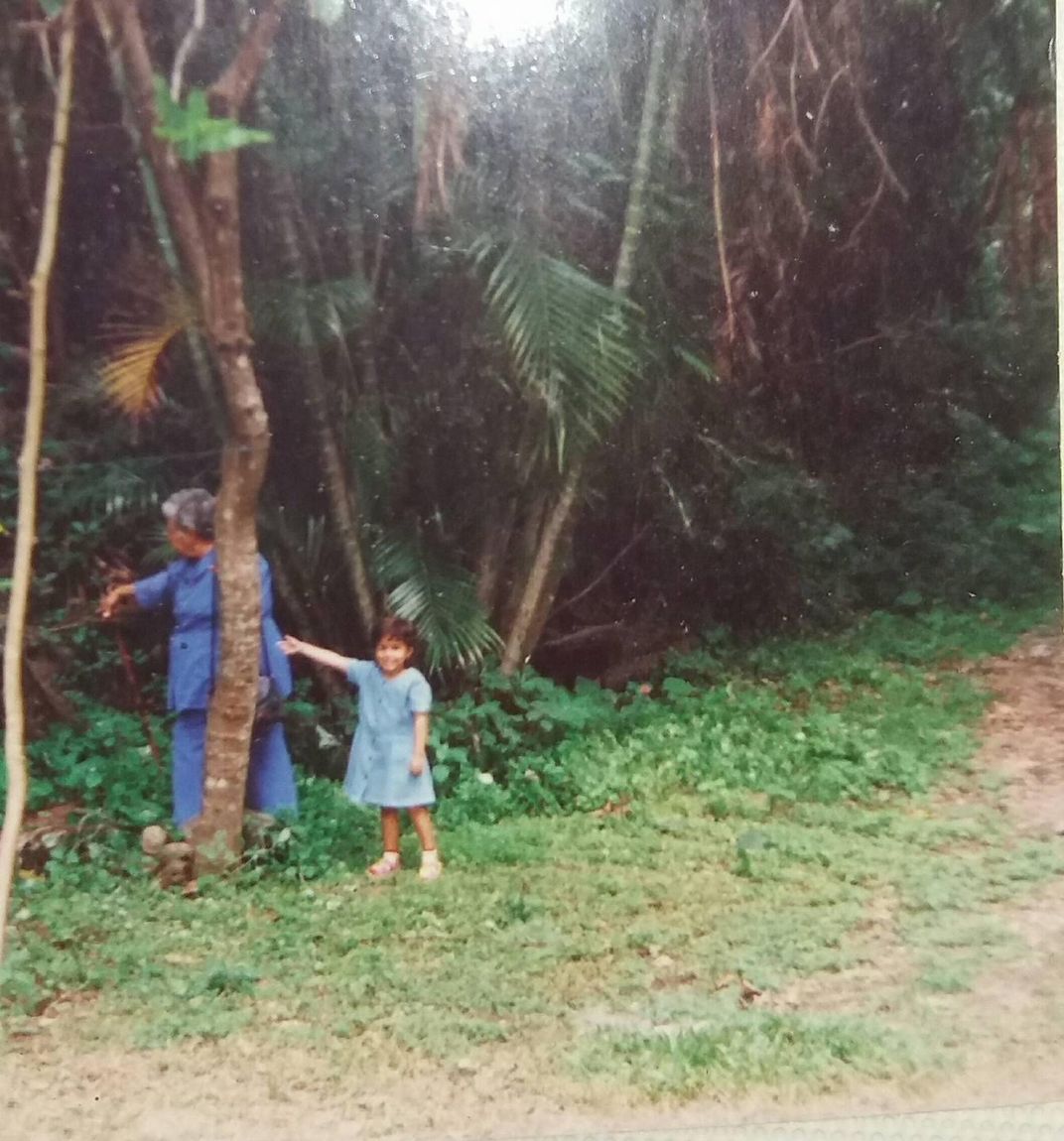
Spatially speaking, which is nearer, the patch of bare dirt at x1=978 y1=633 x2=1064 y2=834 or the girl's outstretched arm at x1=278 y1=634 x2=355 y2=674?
the girl's outstretched arm at x1=278 y1=634 x2=355 y2=674

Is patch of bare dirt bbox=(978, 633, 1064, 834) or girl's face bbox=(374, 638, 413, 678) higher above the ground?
girl's face bbox=(374, 638, 413, 678)

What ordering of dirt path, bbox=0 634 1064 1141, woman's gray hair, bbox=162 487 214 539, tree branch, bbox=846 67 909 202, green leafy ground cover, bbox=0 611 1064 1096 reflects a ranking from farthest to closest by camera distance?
tree branch, bbox=846 67 909 202 → woman's gray hair, bbox=162 487 214 539 → green leafy ground cover, bbox=0 611 1064 1096 → dirt path, bbox=0 634 1064 1141

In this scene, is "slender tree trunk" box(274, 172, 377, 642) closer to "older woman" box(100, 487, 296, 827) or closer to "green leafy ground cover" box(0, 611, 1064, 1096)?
"older woman" box(100, 487, 296, 827)

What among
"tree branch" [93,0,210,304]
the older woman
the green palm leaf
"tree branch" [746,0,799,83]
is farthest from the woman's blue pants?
"tree branch" [746,0,799,83]

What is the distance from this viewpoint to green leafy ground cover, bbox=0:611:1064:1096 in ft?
8.11

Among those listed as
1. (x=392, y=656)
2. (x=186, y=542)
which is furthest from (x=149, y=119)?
(x=392, y=656)

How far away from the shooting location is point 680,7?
2.73m

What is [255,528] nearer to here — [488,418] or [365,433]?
[365,433]

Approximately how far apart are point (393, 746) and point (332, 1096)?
0.73 meters

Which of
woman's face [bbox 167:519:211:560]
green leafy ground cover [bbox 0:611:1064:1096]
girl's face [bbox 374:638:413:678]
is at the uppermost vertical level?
woman's face [bbox 167:519:211:560]

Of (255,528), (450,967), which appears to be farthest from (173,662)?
(450,967)

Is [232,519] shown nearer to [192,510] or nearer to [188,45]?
[192,510]

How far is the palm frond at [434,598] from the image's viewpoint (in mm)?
2707

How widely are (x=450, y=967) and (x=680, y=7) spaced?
219 centimetres
